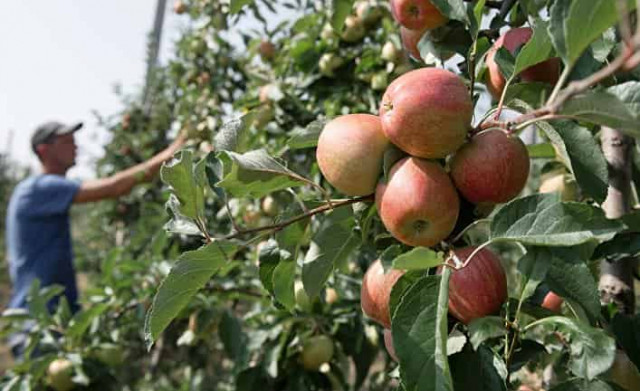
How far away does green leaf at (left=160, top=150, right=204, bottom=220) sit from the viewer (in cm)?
63

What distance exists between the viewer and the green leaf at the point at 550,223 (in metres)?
0.49

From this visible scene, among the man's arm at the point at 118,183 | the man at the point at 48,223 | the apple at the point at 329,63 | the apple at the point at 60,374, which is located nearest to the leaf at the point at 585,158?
the apple at the point at 329,63

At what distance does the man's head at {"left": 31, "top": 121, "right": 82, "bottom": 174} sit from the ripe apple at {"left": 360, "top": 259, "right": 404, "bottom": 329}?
2802 mm

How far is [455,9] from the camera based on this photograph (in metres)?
0.63

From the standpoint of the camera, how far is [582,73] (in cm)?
58

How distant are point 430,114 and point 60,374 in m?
1.47

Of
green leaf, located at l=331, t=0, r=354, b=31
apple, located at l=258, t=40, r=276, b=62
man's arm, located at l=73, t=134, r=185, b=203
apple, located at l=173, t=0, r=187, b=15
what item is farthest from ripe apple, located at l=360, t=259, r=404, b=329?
apple, located at l=173, t=0, r=187, b=15

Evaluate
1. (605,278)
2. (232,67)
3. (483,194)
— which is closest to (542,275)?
(483,194)

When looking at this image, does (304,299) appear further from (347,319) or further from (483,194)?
(483,194)

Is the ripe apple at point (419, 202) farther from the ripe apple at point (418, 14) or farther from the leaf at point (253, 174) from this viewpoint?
the ripe apple at point (418, 14)

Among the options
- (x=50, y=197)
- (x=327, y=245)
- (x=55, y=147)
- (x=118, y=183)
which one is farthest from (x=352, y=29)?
(x=55, y=147)

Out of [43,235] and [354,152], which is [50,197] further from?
[354,152]

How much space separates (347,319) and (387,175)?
2.93ft

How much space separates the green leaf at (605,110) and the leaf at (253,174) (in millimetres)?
291
